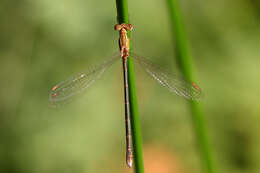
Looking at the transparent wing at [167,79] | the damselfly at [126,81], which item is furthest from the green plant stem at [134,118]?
the transparent wing at [167,79]

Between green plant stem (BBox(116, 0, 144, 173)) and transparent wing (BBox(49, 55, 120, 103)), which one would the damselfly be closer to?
transparent wing (BBox(49, 55, 120, 103))

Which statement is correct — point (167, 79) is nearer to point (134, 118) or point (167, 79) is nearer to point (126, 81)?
point (126, 81)

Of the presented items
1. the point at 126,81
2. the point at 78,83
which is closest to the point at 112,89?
the point at 78,83

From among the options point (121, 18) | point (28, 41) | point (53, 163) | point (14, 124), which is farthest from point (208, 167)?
point (28, 41)

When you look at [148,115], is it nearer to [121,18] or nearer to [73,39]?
[73,39]

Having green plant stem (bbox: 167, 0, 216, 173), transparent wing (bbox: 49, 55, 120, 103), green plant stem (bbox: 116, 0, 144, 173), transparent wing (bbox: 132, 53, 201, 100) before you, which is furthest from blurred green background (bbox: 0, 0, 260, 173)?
green plant stem (bbox: 116, 0, 144, 173)
